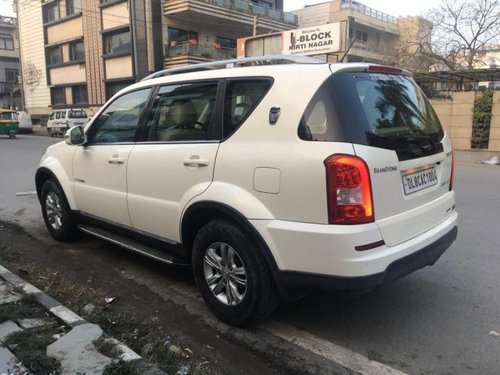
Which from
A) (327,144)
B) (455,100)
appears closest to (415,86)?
(327,144)

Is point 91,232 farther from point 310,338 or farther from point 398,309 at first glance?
point 398,309

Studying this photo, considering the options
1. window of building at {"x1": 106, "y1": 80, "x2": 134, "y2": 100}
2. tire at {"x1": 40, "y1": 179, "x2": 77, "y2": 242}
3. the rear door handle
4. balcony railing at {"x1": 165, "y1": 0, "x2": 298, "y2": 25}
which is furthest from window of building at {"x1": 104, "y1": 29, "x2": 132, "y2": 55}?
the rear door handle

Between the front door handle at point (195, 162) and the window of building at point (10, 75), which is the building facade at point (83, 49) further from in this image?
the front door handle at point (195, 162)

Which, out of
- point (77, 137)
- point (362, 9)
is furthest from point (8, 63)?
point (77, 137)

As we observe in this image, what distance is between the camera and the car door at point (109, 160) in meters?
4.39

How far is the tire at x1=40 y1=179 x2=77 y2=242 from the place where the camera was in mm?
5309

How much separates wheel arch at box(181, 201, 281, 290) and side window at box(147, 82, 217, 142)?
0.56m

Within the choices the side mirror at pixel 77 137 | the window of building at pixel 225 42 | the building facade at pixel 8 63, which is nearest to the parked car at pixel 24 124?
the window of building at pixel 225 42

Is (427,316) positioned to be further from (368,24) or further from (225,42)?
(368,24)

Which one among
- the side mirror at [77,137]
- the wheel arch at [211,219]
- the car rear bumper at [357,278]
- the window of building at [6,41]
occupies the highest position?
the window of building at [6,41]

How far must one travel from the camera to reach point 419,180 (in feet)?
11.0

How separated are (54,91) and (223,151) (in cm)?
3934

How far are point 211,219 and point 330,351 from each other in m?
1.23

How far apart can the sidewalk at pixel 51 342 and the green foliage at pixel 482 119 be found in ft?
52.8
